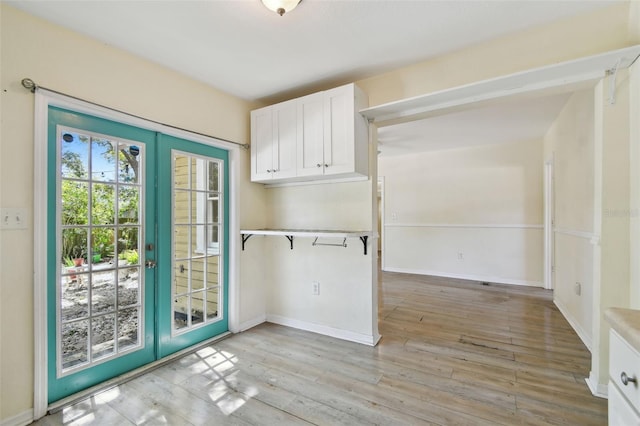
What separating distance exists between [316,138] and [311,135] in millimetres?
63

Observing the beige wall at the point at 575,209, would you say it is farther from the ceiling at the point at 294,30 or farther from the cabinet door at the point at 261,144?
the cabinet door at the point at 261,144

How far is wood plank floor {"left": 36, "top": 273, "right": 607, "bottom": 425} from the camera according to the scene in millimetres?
1739

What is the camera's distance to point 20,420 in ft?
5.44

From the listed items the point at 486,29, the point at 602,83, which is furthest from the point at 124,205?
the point at 602,83

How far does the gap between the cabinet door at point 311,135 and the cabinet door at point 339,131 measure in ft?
0.17

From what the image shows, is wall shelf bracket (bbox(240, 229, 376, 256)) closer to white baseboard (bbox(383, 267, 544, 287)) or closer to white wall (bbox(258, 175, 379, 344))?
white wall (bbox(258, 175, 379, 344))

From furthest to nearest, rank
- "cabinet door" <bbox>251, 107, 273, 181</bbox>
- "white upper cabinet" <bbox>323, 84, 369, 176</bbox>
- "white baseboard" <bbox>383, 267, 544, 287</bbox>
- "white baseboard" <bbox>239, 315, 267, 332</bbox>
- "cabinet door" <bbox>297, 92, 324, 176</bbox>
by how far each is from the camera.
Answer: "white baseboard" <bbox>383, 267, 544, 287</bbox>
"white baseboard" <bbox>239, 315, 267, 332</bbox>
"cabinet door" <bbox>251, 107, 273, 181</bbox>
"cabinet door" <bbox>297, 92, 324, 176</bbox>
"white upper cabinet" <bbox>323, 84, 369, 176</bbox>

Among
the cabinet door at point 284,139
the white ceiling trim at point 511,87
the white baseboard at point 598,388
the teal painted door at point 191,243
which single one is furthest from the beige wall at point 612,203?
the teal painted door at point 191,243

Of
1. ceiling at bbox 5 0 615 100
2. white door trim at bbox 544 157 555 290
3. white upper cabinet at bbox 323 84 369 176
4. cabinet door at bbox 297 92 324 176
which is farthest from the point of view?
white door trim at bbox 544 157 555 290

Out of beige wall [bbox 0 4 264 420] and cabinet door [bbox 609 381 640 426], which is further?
beige wall [bbox 0 4 264 420]

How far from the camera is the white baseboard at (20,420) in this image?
1.61 m

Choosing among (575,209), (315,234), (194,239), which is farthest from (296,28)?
(575,209)

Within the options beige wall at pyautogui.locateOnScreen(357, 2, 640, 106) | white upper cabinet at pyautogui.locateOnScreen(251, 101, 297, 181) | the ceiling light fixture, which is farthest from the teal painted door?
beige wall at pyautogui.locateOnScreen(357, 2, 640, 106)

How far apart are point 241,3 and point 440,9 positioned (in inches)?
46.6
